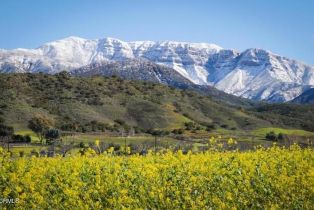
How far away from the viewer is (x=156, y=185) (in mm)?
13109

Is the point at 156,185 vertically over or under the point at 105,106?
under

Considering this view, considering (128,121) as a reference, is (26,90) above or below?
above

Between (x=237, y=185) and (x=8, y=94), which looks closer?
(x=237, y=185)

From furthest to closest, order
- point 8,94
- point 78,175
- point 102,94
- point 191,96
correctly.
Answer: point 191,96
point 102,94
point 8,94
point 78,175

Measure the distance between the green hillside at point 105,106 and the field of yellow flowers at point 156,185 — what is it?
2953 inches

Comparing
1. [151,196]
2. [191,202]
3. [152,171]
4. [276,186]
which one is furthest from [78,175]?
[276,186]

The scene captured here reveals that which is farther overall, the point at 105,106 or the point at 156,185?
the point at 105,106

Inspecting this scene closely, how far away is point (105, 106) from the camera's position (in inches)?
4665

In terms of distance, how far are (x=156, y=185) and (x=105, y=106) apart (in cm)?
10611

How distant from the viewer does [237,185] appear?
44.8 ft

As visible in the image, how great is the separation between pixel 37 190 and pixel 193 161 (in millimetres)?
5069

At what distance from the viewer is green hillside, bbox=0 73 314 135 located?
100 m

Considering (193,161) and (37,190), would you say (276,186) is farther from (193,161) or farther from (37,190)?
(37,190)

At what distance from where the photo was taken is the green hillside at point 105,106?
10006cm
